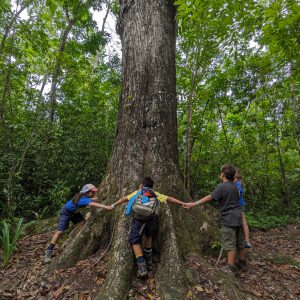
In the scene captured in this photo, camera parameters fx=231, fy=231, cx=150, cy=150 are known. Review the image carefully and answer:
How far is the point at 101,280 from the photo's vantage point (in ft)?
10.5

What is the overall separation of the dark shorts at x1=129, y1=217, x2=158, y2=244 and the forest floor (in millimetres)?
472

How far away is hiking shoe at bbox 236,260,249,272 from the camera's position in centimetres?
384

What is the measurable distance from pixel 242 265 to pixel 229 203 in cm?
107

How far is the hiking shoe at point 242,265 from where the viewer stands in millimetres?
3837

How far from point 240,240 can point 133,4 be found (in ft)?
16.9

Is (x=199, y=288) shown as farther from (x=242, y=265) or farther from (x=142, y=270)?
(x=242, y=265)

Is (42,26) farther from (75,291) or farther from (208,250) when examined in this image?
(208,250)

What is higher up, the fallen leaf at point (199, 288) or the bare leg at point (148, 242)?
the bare leg at point (148, 242)

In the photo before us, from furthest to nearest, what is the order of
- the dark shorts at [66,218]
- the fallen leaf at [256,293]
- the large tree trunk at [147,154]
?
1. the dark shorts at [66,218]
2. the large tree trunk at [147,154]
3. the fallen leaf at [256,293]

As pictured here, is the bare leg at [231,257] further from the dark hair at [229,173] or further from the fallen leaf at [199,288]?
the dark hair at [229,173]

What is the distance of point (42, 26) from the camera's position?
20.7ft

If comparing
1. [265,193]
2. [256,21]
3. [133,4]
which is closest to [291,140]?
[265,193]

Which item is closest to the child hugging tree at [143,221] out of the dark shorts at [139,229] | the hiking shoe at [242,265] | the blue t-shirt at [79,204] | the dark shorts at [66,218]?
the dark shorts at [139,229]

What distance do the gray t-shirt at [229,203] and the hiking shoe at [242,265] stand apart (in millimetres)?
673
